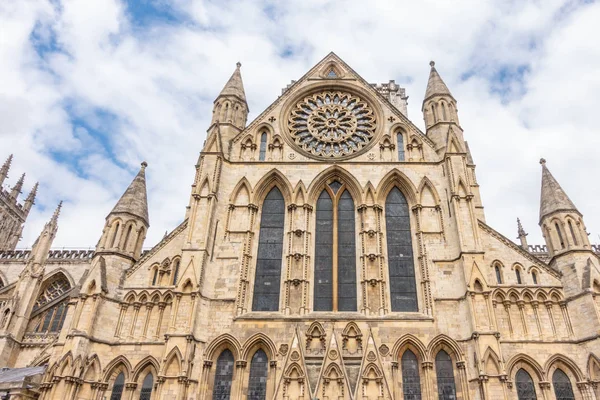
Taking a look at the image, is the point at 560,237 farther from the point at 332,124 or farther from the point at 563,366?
the point at 332,124

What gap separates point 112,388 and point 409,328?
36.9 feet

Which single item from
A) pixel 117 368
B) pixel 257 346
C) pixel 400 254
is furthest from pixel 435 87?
pixel 117 368

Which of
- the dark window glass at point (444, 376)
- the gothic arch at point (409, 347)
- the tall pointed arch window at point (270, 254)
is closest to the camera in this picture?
the dark window glass at point (444, 376)

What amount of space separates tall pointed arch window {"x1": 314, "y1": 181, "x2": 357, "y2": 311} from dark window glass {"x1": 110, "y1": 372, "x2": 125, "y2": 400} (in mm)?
7705

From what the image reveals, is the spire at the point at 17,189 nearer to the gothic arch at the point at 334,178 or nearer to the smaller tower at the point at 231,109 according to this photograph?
the smaller tower at the point at 231,109

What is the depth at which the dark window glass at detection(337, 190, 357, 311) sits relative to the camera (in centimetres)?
1795

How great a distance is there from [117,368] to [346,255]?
1002cm

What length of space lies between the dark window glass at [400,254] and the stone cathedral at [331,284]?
67mm

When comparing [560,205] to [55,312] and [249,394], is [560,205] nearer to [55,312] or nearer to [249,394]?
[249,394]

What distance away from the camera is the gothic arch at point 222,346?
16422 millimetres

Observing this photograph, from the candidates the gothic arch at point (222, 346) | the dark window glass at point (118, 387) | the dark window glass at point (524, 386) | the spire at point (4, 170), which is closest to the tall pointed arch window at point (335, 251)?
the gothic arch at point (222, 346)

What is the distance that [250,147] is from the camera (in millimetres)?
22062

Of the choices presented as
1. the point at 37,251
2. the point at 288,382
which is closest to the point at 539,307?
the point at 288,382

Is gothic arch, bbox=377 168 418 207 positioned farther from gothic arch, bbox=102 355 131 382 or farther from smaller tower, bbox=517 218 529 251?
smaller tower, bbox=517 218 529 251
